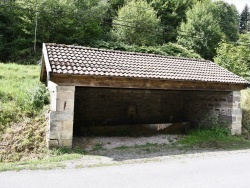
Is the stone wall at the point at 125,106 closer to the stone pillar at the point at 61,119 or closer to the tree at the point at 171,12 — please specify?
the stone pillar at the point at 61,119

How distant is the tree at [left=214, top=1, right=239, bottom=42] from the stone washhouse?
25.5 metres

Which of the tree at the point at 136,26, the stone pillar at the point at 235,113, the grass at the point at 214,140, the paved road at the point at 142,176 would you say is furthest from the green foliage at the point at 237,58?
the paved road at the point at 142,176

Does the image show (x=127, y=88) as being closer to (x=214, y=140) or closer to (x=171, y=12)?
(x=214, y=140)

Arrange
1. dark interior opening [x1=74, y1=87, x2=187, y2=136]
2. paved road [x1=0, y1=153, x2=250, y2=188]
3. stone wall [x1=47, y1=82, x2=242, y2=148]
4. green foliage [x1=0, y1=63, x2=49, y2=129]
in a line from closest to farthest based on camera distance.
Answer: paved road [x1=0, y1=153, x2=250, y2=188]
green foliage [x1=0, y1=63, x2=49, y2=129]
stone wall [x1=47, y1=82, x2=242, y2=148]
dark interior opening [x1=74, y1=87, x2=187, y2=136]

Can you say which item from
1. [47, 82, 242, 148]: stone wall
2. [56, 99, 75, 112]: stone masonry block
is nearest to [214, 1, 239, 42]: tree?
[47, 82, 242, 148]: stone wall

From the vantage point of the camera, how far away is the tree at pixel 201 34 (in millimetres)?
29312

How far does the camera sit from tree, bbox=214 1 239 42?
36.1 m

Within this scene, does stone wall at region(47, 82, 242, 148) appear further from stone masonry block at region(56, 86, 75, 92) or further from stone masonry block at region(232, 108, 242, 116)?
stone masonry block at region(56, 86, 75, 92)

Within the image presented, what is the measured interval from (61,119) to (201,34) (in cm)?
2508

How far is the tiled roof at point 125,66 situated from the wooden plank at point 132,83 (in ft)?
0.63

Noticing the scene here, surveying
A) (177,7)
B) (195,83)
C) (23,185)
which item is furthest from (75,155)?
(177,7)

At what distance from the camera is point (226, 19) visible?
3784 cm

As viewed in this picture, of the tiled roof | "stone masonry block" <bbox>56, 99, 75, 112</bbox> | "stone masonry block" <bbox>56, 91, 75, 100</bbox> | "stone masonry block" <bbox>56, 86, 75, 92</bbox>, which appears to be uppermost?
the tiled roof


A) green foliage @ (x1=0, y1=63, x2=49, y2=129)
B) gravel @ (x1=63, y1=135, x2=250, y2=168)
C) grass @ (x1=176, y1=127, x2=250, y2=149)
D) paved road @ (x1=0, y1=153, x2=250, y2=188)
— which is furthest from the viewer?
grass @ (x1=176, y1=127, x2=250, y2=149)
